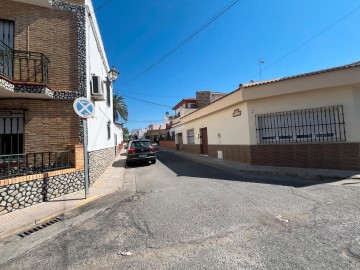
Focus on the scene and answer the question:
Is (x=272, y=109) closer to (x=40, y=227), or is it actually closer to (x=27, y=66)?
(x=40, y=227)

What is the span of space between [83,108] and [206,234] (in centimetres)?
476

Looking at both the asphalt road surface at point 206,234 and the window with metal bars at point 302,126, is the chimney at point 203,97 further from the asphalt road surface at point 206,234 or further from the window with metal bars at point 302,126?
Answer: the asphalt road surface at point 206,234

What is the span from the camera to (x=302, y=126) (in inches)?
378

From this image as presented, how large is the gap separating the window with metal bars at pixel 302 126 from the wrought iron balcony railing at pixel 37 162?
857cm

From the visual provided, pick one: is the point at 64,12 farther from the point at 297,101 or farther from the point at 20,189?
the point at 297,101

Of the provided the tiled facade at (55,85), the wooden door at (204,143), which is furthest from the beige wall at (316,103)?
the tiled facade at (55,85)

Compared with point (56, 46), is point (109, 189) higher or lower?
lower

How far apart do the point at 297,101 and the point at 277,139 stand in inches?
76.9

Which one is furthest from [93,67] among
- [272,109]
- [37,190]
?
[272,109]

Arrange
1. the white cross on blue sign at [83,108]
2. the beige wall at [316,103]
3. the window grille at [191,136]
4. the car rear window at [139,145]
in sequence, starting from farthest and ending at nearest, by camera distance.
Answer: the window grille at [191,136], the car rear window at [139,145], the beige wall at [316,103], the white cross on blue sign at [83,108]

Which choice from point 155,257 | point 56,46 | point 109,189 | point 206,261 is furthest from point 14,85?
point 206,261

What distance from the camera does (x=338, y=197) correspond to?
5.34m

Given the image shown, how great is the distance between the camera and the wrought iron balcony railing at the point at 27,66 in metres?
6.96

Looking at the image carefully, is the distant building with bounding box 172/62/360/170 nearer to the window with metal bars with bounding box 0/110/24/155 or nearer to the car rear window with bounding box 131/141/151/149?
the car rear window with bounding box 131/141/151/149
